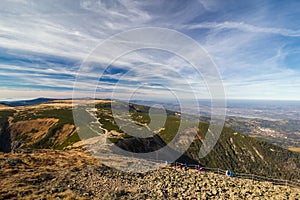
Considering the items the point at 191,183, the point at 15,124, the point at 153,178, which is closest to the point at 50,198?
the point at 153,178

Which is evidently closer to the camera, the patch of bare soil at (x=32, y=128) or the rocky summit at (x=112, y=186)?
the rocky summit at (x=112, y=186)

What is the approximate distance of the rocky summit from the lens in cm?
2597

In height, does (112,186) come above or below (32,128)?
above

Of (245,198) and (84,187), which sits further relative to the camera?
(245,198)

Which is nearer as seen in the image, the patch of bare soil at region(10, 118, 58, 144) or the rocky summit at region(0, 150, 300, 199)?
the rocky summit at region(0, 150, 300, 199)

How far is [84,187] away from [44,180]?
6665mm

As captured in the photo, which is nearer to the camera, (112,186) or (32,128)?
(112,186)

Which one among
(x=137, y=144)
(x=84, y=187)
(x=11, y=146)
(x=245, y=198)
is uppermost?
(x=84, y=187)

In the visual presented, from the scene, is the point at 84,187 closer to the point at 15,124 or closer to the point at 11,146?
the point at 11,146

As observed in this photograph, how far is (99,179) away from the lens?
32.0 metres

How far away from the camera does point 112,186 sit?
30.2 metres

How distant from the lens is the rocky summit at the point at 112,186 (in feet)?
85.2

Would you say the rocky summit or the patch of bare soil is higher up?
the rocky summit

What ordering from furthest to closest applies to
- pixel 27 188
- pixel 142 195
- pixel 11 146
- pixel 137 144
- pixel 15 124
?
pixel 15 124
pixel 11 146
pixel 137 144
pixel 142 195
pixel 27 188
